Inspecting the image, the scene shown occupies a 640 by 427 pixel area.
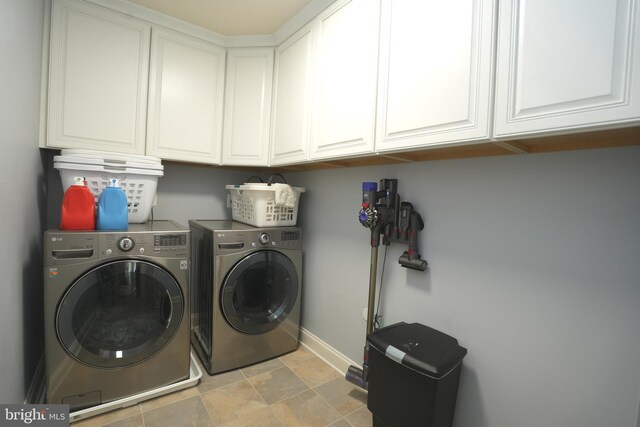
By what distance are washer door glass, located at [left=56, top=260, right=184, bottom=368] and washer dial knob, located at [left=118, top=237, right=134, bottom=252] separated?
7cm

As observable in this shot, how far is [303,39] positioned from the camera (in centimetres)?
187

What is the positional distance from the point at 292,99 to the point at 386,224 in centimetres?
107

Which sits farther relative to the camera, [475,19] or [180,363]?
[180,363]

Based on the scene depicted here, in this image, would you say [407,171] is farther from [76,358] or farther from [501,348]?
[76,358]

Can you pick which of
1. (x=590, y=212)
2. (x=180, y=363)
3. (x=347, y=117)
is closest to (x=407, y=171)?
(x=347, y=117)

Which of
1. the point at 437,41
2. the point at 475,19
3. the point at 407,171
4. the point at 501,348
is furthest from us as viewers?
the point at 407,171

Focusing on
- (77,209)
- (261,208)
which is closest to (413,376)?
(261,208)

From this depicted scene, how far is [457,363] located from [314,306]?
1.27 meters

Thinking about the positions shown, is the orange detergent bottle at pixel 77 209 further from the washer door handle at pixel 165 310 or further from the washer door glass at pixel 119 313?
the washer door handle at pixel 165 310

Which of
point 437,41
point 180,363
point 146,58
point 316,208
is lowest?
point 180,363

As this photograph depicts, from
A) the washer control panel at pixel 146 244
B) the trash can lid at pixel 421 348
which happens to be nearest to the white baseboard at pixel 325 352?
the trash can lid at pixel 421 348

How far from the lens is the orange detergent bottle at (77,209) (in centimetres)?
148

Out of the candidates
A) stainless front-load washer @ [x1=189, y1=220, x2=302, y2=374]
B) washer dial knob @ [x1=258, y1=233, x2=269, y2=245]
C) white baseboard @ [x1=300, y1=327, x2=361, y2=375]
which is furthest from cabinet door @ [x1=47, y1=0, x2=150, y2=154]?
white baseboard @ [x1=300, y1=327, x2=361, y2=375]

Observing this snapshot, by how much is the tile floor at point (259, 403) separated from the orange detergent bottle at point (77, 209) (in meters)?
1.00
